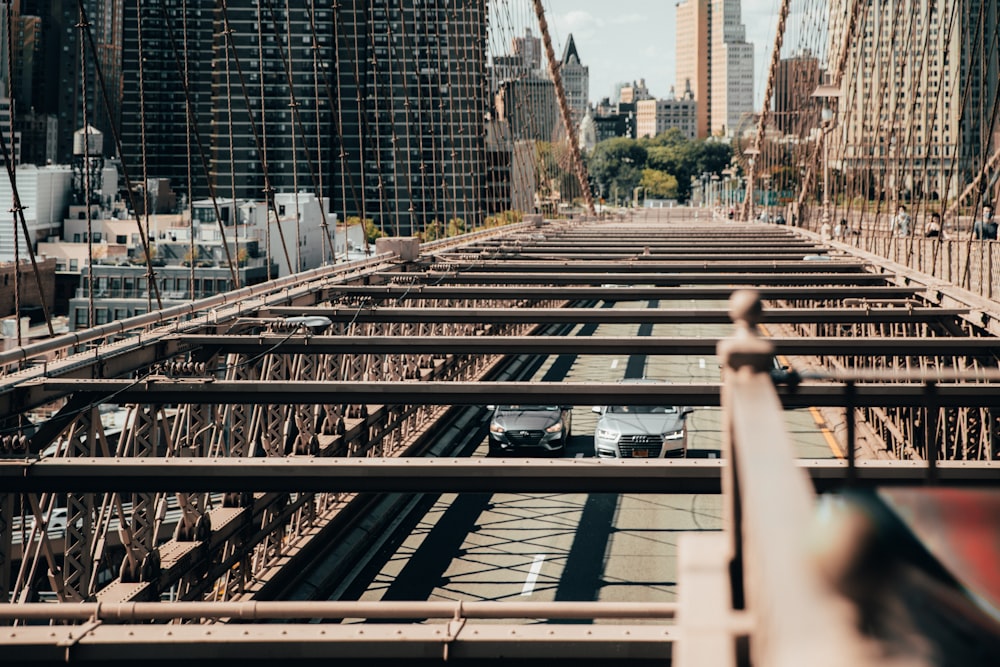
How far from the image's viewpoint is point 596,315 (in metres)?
17.4

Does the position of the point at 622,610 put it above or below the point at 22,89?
below

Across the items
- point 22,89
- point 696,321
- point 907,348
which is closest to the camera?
point 907,348

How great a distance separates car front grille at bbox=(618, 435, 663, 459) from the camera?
73.1 feet

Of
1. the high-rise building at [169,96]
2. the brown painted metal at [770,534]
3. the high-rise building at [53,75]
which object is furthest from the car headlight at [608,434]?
the high-rise building at [53,75]

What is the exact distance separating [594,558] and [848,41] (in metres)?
31.8

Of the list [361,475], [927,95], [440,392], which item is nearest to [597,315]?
[440,392]

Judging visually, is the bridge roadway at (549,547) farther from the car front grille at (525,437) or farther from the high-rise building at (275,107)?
the high-rise building at (275,107)

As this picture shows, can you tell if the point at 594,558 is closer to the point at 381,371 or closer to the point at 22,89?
the point at 381,371

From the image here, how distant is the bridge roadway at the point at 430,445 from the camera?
5742mm

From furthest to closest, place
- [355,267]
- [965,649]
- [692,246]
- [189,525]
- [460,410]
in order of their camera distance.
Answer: [692,246] → [460,410] → [355,267] → [189,525] → [965,649]

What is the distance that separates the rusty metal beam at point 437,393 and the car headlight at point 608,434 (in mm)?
10316

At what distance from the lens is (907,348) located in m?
14.4

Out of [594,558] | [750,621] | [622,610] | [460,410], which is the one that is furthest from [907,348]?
[460,410]

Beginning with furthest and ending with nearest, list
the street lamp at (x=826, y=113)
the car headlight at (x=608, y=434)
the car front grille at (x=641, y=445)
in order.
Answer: the street lamp at (x=826, y=113) < the car headlight at (x=608, y=434) < the car front grille at (x=641, y=445)
